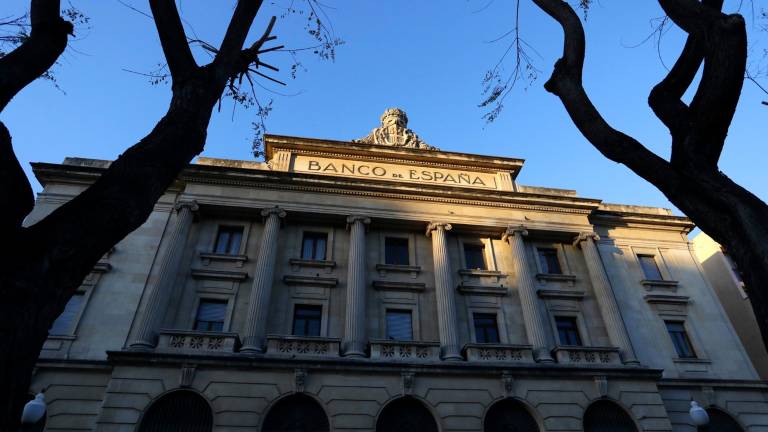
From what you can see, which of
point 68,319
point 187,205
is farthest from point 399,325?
point 68,319

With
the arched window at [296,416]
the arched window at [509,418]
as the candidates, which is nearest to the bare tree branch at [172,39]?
the arched window at [296,416]

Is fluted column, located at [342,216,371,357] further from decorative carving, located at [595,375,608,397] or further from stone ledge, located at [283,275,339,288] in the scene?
decorative carving, located at [595,375,608,397]

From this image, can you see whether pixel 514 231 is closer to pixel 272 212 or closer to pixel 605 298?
pixel 605 298

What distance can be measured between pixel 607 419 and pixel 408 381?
7107 millimetres

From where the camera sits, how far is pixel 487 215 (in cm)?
2152

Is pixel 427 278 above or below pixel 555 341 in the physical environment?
above

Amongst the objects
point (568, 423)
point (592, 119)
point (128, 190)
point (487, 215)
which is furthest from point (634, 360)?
point (128, 190)

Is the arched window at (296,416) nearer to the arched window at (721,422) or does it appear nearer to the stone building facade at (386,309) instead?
the stone building facade at (386,309)

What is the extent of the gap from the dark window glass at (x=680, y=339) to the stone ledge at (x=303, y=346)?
14339 millimetres

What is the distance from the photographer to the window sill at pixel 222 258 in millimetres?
18734

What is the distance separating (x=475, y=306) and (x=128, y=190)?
16.4 m

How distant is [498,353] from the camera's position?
17078mm

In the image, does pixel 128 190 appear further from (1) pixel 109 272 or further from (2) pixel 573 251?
(2) pixel 573 251

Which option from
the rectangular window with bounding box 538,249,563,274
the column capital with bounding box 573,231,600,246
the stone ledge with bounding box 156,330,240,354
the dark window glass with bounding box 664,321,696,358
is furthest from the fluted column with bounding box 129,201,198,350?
the dark window glass with bounding box 664,321,696,358
